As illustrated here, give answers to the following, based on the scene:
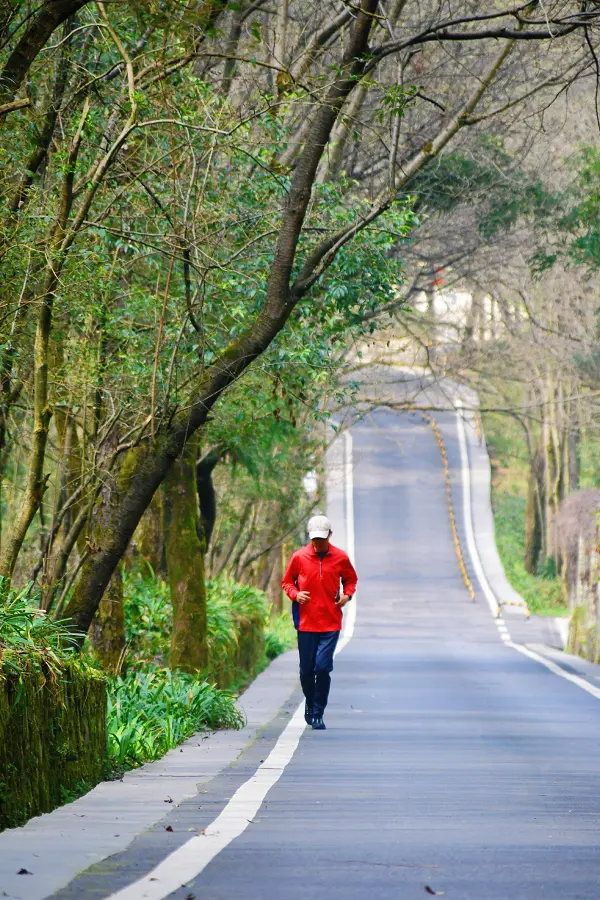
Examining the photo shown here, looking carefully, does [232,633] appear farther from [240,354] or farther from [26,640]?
[26,640]

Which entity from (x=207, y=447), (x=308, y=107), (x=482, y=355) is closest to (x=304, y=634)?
(x=308, y=107)

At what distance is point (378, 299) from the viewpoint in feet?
51.8

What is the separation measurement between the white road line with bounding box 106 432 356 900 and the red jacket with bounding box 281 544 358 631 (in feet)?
3.70

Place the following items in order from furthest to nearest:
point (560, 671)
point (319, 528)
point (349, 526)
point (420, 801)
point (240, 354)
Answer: point (349, 526), point (560, 671), point (319, 528), point (240, 354), point (420, 801)

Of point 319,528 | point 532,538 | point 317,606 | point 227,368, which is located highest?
point 227,368

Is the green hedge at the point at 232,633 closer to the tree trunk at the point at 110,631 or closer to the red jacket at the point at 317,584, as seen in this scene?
the tree trunk at the point at 110,631

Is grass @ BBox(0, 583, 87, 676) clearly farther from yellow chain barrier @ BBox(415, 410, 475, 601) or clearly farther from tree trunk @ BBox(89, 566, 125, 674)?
yellow chain barrier @ BBox(415, 410, 475, 601)

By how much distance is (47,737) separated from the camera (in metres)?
8.09

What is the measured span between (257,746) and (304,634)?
175 cm

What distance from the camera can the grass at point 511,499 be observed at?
5581 centimetres

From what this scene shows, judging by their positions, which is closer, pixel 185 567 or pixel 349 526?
pixel 185 567

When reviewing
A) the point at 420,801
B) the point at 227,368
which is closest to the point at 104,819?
the point at 420,801

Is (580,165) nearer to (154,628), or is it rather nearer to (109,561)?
(154,628)

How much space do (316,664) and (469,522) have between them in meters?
37.3
